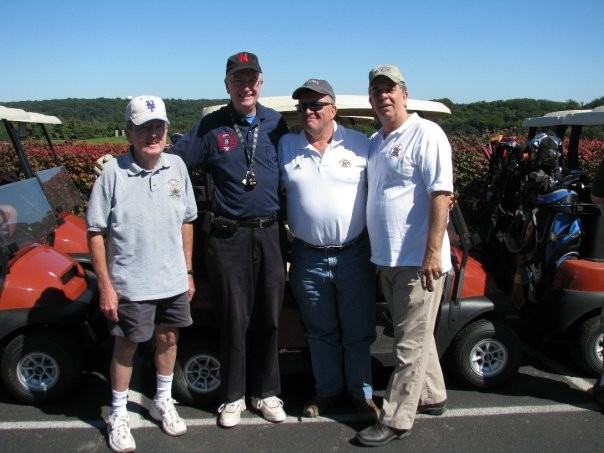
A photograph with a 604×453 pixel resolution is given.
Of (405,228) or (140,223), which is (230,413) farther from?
(405,228)

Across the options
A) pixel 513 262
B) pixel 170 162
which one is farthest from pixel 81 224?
pixel 513 262

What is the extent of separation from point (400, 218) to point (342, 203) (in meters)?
→ 0.30

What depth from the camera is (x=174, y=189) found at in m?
2.69

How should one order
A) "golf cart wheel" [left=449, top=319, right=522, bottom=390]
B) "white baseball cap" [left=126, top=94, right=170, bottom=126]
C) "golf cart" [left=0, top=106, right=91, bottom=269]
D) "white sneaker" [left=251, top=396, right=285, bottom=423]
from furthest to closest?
"golf cart" [left=0, top=106, right=91, bottom=269], "golf cart wheel" [left=449, top=319, right=522, bottom=390], "white sneaker" [left=251, top=396, right=285, bottom=423], "white baseball cap" [left=126, top=94, right=170, bottom=126]

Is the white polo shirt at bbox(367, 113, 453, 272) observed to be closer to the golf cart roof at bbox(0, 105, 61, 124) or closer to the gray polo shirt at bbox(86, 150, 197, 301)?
the gray polo shirt at bbox(86, 150, 197, 301)

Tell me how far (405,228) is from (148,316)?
1.31 m

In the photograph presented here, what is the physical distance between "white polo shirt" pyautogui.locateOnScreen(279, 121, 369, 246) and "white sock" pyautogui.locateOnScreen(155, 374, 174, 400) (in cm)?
105

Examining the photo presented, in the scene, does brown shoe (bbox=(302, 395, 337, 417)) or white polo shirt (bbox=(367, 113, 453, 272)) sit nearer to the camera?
white polo shirt (bbox=(367, 113, 453, 272))

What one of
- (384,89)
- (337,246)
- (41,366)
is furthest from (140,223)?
(384,89)

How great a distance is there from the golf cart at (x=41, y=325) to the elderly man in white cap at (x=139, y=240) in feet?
1.78

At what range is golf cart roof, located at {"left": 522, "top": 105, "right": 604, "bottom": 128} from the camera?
14.2 feet

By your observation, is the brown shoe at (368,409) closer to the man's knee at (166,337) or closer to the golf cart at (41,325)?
the man's knee at (166,337)

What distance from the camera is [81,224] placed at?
4629mm

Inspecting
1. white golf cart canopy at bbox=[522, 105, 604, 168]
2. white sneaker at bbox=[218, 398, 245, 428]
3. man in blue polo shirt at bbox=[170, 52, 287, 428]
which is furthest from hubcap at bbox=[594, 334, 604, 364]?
white sneaker at bbox=[218, 398, 245, 428]
